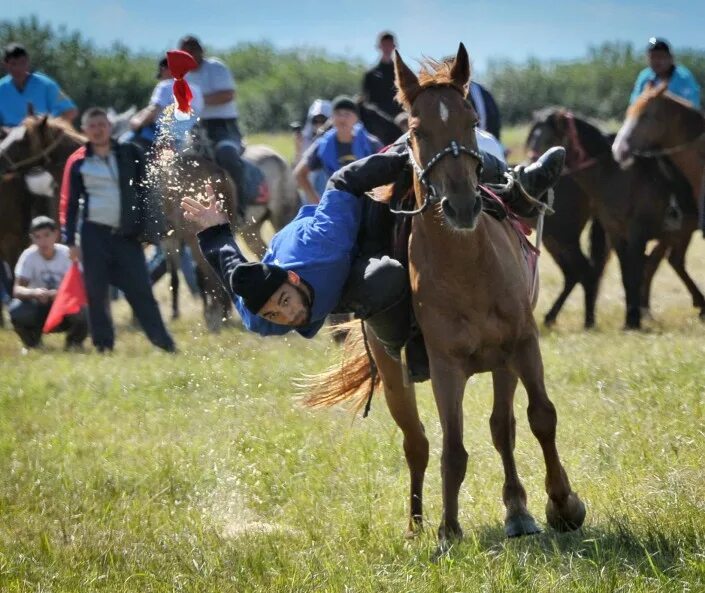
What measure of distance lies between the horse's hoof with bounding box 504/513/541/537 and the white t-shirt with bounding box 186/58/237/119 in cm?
908

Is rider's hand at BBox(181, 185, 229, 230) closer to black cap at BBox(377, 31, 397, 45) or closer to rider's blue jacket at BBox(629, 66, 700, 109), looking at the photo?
rider's blue jacket at BBox(629, 66, 700, 109)

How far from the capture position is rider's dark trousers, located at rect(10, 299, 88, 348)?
14.1 m

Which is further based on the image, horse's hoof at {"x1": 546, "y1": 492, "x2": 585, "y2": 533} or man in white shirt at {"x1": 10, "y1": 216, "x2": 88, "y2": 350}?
man in white shirt at {"x1": 10, "y1": 216, "x2": 88, "y2": 350}

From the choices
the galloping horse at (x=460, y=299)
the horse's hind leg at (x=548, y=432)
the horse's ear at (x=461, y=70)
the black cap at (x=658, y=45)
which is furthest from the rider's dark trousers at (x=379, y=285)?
the black cap at (x=658, y=45)

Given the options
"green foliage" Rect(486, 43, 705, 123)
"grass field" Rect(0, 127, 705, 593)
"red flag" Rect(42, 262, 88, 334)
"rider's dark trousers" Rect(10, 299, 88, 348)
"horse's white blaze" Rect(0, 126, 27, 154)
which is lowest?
"green foliage" Rect(486, 43, 705, 123)

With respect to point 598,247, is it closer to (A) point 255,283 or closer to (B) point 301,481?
(B) point 301,481

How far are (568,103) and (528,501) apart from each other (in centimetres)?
4426

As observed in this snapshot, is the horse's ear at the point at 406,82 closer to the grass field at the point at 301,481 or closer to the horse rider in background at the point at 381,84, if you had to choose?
the grass field at the point at 301,481

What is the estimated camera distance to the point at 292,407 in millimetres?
9570

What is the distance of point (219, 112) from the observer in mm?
15000

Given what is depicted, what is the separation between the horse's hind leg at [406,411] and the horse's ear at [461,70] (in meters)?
1.58

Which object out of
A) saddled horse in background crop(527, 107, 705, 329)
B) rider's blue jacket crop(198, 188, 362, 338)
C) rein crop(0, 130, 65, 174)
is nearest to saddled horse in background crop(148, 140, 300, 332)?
rider's blue jacket crop(198, 188, 362, 338)

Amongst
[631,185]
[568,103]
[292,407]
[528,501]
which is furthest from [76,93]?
[528,501]

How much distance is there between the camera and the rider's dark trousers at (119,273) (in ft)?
42.4
